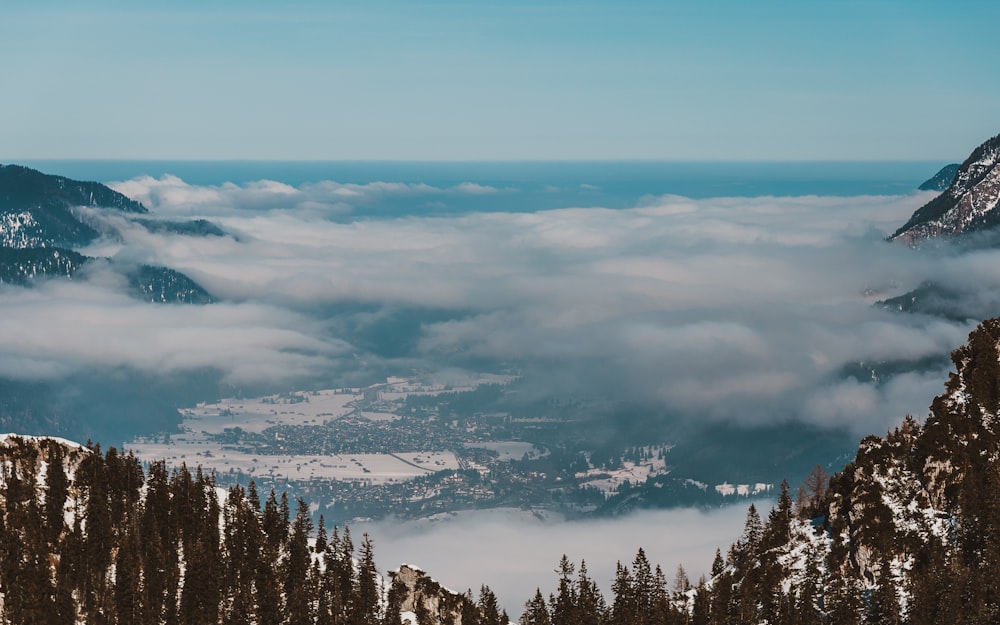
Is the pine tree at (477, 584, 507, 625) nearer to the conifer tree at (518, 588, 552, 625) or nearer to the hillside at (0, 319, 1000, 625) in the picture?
the hillside at (0, 319, 1000, 625)

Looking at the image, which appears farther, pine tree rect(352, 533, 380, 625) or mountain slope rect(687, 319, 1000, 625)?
pine tree rect(352, 533, 380, 625)

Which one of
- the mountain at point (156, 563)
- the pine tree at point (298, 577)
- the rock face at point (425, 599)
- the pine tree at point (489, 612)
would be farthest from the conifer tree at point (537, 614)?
the pine tree at point (298, 577)

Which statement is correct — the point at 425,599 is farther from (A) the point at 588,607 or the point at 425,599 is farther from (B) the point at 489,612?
(A) the point at 588,607

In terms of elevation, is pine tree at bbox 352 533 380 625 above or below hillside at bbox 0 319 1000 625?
below

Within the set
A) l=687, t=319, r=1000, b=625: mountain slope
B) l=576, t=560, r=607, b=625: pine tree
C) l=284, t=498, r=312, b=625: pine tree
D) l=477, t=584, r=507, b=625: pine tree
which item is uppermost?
l=687, t=319, r=1000, b=625: mountain slope

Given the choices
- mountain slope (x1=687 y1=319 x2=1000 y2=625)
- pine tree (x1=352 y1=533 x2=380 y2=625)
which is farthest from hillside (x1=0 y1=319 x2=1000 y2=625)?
pine tree (x1=352 y1=533 x2=380 y2=625)

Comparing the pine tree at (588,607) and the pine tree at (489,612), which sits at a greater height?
the pine tree at (588,607)

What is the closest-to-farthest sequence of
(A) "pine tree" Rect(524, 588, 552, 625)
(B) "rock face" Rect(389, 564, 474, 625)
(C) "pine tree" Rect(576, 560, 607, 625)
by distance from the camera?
1. (A) "pine tree" Rect(524, 588, 552, 625)
2. (C) "pine tree" Rect(576, 560, 607, 625)
3. (B) "rock face" Rect(389, 564, 474, 625)

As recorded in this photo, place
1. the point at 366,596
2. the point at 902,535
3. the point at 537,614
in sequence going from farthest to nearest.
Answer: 1. the point at 366,596
2. the point at 537,614
3. the point at 902,535

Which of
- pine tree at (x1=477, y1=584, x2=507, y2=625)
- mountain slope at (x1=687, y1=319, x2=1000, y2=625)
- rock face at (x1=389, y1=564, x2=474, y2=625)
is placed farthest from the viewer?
rock face at (x1=389, y1=564, x2=474, y2=625)

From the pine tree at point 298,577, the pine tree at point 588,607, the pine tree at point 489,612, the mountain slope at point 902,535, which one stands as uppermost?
the mountain slope at point 902,535

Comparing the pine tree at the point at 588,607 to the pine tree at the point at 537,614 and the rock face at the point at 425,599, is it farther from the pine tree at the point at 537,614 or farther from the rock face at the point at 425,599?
the rock face at the point at 425,599

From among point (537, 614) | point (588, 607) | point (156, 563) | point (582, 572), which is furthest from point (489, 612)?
point (156, 563)
